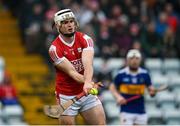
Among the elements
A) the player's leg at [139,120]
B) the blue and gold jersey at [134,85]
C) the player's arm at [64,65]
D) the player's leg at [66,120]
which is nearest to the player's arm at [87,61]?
the player's arm at [64,65]

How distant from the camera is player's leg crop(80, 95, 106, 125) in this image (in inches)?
378

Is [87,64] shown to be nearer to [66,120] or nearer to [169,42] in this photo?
[66,120]

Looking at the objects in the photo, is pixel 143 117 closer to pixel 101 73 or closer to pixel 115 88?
pixel 115 88

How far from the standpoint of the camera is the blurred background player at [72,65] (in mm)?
9414

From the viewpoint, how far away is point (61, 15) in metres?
9.45

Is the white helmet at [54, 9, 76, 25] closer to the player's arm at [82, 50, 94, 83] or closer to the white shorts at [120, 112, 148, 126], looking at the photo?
the player's arm at [82, 50, 94, 83]

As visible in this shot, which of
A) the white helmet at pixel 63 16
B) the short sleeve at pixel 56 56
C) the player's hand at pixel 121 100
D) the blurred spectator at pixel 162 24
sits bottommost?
the player's hand at pixel 121 100

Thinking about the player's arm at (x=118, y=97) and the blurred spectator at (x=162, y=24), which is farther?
the blurred spectator at (x=162, y=24)

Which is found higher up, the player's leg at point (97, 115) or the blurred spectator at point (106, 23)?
the blurred spectator at point (106, 23)

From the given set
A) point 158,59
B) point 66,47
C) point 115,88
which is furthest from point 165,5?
point 66,47

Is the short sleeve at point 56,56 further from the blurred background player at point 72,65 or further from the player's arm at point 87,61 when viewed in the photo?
the player's arm at point 87,61

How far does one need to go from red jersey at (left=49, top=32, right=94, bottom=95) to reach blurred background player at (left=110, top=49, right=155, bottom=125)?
2.72 m

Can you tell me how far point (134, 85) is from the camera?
12.5 m


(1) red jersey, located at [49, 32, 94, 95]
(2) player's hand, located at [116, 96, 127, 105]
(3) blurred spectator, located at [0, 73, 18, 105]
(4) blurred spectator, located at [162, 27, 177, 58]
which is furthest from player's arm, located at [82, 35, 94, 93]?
(4) blurred spectator, located at [162, 27, 177, 58]
